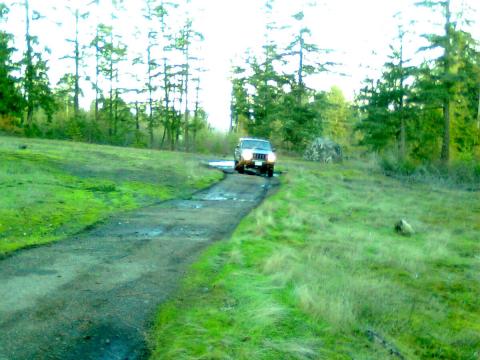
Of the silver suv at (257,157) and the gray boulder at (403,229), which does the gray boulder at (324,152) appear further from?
the gray boulder at (403,229)

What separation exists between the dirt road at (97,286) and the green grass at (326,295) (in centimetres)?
40

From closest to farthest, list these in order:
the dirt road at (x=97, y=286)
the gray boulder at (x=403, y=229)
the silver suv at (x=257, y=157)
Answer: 1. the dirt road at (x=97, y=286)
2. the gray boulder at (x=403, y=229)
3. the silver suv at (x=257, y=157)

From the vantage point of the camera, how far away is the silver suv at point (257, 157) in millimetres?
28391

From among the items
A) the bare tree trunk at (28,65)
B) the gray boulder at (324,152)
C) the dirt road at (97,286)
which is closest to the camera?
the dirt road at (97,286)

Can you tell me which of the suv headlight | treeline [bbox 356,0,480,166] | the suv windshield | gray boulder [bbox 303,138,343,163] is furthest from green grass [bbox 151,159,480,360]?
gray boulder [bbox 303,138,343,163]

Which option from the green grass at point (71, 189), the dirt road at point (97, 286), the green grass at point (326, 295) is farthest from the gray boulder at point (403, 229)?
the green grass at point (71, 189)

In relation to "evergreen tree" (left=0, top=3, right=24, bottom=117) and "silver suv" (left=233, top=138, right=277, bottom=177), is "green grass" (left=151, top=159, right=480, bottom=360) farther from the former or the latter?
"evergreen tree" (left=0, top=3, right=24, bottom=117)

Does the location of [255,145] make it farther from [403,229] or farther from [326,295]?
[326,295]

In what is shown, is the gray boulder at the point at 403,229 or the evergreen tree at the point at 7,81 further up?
the evergreen tree at the point at 7,81

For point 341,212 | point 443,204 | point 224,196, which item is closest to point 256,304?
point 341,212

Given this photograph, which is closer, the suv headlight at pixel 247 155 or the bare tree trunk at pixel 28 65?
the suv headlight at pixel 247 155

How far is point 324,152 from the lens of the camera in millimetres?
46375

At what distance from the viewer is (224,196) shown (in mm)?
19500

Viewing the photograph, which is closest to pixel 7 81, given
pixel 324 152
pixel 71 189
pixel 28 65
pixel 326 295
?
pixel 28 65
